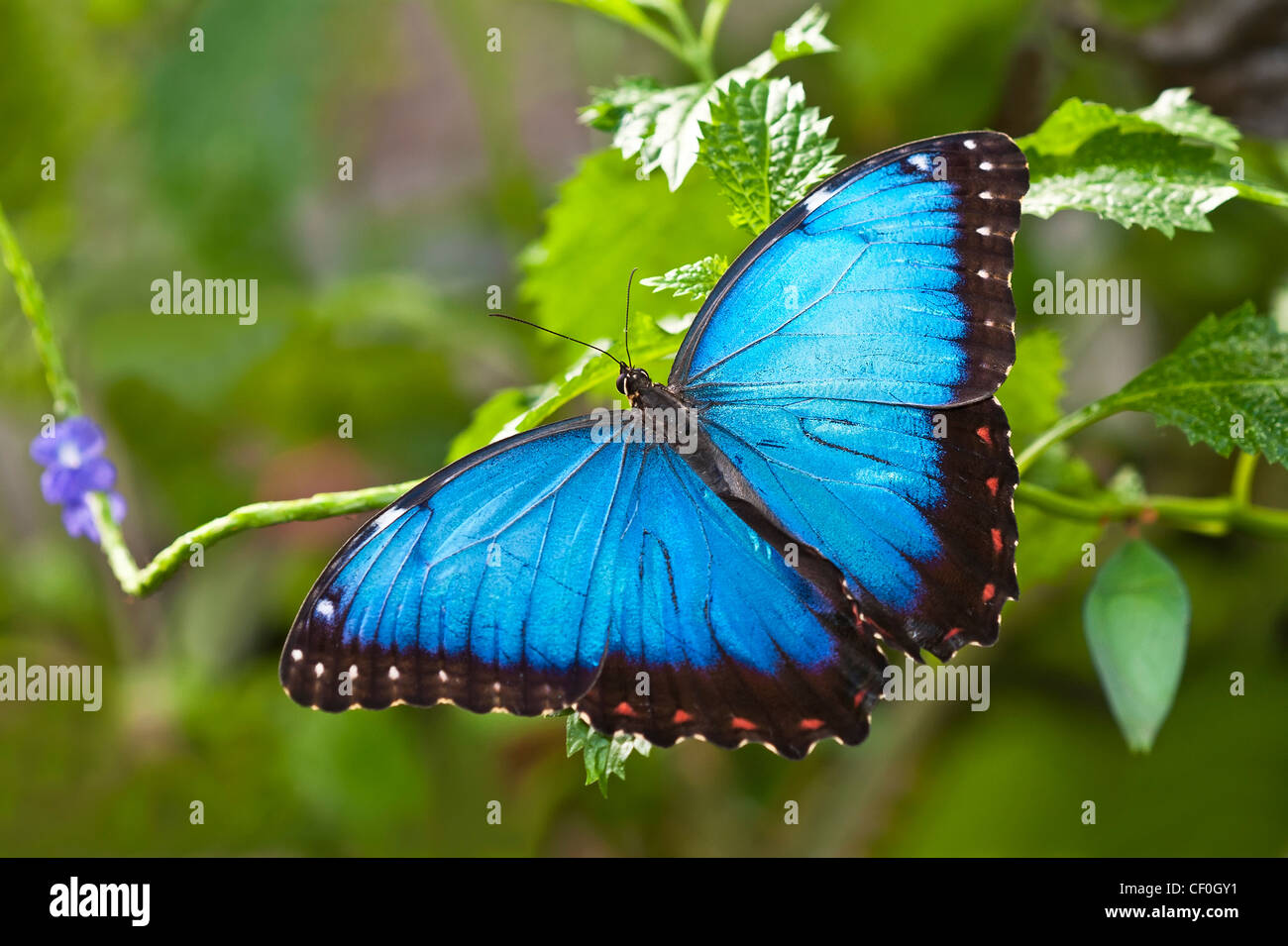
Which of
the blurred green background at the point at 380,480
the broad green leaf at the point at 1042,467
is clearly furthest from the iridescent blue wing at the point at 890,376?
the blurred green background at the point at 380,480

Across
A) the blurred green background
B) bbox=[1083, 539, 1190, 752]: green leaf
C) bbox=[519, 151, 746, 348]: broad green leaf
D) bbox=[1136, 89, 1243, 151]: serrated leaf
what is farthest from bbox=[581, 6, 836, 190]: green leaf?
the blurred green background

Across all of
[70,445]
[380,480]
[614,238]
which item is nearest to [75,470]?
[70,445]

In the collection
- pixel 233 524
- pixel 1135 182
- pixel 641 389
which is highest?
pixel 1135 182

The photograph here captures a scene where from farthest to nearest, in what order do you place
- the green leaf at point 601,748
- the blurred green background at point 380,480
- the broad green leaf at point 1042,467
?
the blurred green background at point 380,480, the broad green leaf at point 1042,467, the green leaf at point 601,748

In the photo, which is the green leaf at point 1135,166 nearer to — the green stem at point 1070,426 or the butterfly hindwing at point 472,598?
the green stem at point 1070,426

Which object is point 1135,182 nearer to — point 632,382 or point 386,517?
point 632,382
